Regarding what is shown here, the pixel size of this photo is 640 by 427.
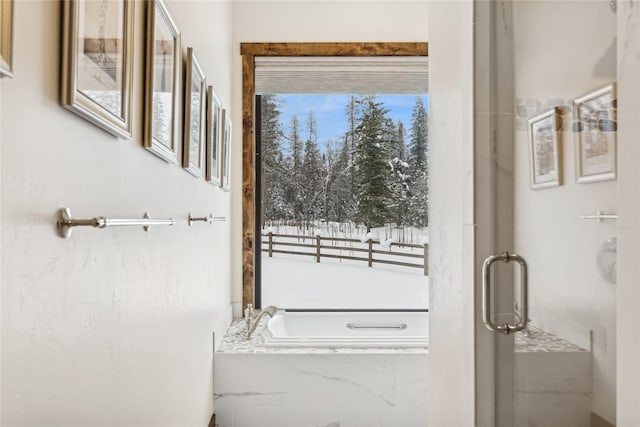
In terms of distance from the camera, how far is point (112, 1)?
1058 mm

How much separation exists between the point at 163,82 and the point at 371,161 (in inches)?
89.3

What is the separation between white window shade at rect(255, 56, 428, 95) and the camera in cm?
348

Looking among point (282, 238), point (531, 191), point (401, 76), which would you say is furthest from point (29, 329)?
point (401, 76)

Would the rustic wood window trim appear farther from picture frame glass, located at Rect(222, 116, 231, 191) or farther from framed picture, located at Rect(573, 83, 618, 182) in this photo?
framed picture, located at Rect(573, 83, 618, 182)

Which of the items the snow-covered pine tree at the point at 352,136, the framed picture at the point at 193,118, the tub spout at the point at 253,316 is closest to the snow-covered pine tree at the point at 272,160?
the snow-covered pine tree at the point at 352,136

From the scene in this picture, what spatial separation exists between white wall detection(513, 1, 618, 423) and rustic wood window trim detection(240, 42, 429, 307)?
7.60ft

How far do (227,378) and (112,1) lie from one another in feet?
6.59

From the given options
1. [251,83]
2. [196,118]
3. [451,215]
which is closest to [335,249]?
[251,83]

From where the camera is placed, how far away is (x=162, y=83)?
147cm

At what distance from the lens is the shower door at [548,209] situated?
0.85 m

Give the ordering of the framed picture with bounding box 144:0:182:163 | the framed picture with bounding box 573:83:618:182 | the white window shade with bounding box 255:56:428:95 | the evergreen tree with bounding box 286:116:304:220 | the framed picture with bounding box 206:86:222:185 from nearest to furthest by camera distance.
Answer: the framed picture with bounding box 573:83:618:182 < the framed picture with bounding box 144:0:182:163 < the framed picture with bounding box 206:86:222:185 < the white window shade with bounding box 255:56:428:95 < the evergreen tree with bounding box 286:116:304:220

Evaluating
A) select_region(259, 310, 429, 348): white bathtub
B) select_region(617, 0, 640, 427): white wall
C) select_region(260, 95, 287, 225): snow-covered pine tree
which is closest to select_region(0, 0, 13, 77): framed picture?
select_region(617, 0, 640, 427): white wall

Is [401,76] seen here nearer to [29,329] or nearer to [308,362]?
[308,362]

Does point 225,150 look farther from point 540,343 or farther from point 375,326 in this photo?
point 540,343
